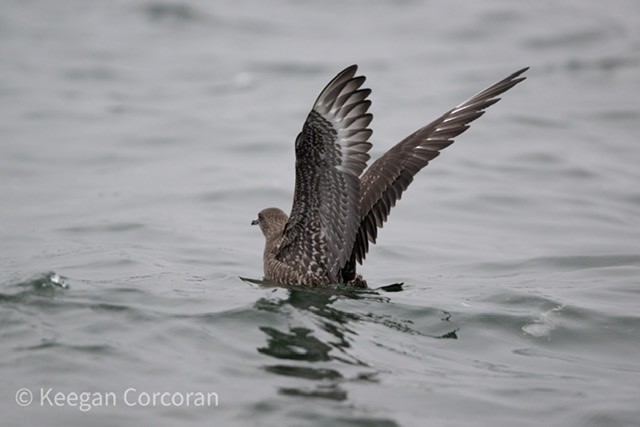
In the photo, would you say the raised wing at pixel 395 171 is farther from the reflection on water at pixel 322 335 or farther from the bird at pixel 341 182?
the reflection on water at pixel 322 335

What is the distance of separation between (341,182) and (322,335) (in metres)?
1.24

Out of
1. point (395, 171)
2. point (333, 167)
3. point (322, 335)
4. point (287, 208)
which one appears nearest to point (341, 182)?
point (333, 167)

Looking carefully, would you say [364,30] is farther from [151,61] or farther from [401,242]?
[401,242]

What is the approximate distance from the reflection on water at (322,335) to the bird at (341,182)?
0.28 metres

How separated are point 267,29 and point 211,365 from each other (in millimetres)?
15526

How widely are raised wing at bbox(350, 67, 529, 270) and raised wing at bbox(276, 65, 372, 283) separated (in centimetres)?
21

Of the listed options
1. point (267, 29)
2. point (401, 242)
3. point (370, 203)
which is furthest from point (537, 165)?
point (267, 29)

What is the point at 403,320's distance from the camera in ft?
25.3

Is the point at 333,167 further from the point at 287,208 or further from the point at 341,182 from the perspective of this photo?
the point at 287,208

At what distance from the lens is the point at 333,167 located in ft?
25.3

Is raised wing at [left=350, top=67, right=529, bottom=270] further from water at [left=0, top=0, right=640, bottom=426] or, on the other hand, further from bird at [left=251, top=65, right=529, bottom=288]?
water at [left=0, top=0, right=640, bottom=426]

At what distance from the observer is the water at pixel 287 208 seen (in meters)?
6.27

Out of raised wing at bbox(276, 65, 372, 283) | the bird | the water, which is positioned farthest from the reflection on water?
raised wing at bbox(276, 65, 372, 283)

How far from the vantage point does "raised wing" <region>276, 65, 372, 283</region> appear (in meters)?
7.58
